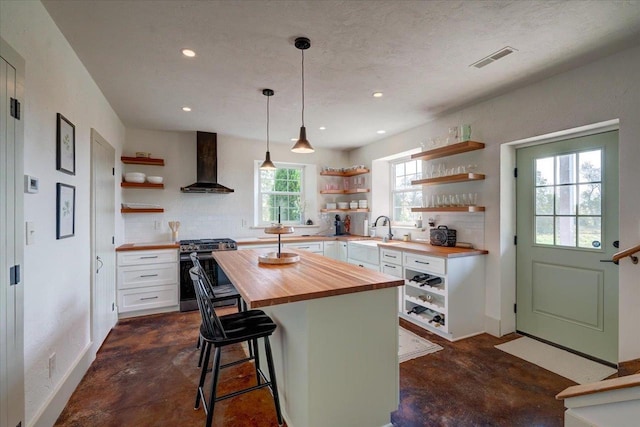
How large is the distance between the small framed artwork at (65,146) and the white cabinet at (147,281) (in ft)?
6.05

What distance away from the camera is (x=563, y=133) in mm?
2678

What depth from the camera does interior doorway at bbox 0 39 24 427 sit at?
1.35m

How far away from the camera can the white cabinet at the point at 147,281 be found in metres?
3.72

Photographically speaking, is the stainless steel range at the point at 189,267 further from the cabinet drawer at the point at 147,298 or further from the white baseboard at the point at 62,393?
the white baseboard at the point at 62,393

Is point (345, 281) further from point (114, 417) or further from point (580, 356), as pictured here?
point (580, 356)

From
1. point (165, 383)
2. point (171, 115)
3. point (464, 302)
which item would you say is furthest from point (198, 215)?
point (464, 302)

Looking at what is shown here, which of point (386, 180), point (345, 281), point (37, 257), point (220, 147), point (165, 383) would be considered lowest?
point (165, 383)

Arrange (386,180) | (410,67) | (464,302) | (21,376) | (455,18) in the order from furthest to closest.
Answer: (386,180), (464,302), (410,67), (455,18), (21,376)

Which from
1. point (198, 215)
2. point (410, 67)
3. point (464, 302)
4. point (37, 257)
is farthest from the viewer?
point (198, 215)

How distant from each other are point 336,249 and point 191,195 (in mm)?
2498

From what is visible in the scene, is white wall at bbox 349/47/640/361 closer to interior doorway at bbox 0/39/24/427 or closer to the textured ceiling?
the textured ceiling

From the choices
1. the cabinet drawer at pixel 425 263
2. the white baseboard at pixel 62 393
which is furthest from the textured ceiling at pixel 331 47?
the white baseboard at pixel 62 393

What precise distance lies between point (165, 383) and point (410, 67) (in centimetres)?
327

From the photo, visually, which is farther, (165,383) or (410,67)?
(410,67)
